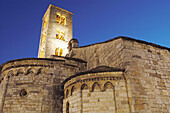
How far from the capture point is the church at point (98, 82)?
20.9ft

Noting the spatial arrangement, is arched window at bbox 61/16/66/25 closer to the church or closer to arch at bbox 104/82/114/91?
the church

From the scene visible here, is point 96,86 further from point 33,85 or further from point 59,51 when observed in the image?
point 59,51

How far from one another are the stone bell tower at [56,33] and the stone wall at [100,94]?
50.4 feet

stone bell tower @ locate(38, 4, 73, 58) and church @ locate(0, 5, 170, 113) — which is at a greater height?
stone bell tower @ locate(38, 4, 73, 58)

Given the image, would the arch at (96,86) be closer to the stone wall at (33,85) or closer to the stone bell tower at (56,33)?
the stone wall at (33,85)

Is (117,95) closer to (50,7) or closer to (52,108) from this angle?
(52,108)

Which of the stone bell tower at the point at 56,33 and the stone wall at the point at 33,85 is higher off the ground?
the stone bell tower at the point at 56,33

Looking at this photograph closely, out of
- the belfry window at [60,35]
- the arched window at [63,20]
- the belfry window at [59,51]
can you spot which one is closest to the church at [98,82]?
the belfry window at [59,51]

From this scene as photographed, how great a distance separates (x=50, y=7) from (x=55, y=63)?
17.7 m

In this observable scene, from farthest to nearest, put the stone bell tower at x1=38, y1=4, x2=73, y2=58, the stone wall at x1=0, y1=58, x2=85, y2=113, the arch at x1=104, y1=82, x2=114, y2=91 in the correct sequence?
1. the stone bell tower at x1=38, y1=4, x2=73, y2=58
2. the stone wall at x1=0, y1=58, x2=85, y2=113
3. the arch at x1=104, y1=82, x2=114, y2=91

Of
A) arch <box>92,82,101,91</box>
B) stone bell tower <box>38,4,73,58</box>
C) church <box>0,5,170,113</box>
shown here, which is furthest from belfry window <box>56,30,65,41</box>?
arch <box>92,82,101,91</box>

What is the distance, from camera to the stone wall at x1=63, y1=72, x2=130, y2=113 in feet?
20.3

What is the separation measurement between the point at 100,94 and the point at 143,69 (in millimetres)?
2382

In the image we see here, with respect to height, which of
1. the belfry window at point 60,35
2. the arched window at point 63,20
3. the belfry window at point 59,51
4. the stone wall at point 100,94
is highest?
the arched window at point 63,20
